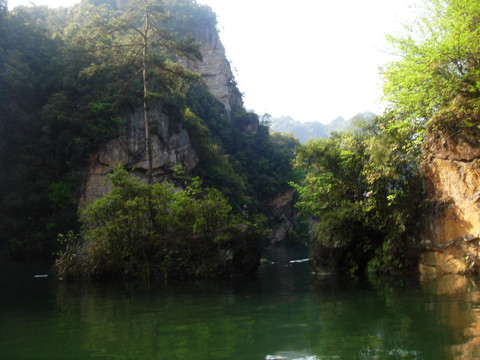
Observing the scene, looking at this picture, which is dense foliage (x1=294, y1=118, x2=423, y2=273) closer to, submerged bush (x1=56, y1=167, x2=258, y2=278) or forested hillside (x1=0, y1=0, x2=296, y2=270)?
submerged bush (x1=56, y1=167, x2=258, y2=278)

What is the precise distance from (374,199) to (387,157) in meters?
1.57

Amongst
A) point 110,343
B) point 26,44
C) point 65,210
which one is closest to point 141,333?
point 110,343

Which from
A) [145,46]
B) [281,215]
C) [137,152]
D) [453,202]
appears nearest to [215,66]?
[281,215]

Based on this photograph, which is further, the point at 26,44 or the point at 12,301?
the point at 26,44

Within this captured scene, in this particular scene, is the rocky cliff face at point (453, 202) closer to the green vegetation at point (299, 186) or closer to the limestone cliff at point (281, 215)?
the green vegetation at point (299, 186)

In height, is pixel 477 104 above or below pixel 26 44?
below

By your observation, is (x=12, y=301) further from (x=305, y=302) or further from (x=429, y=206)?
(x=429, y=206)

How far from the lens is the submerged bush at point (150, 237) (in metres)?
14.5

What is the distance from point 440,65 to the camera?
461 inches

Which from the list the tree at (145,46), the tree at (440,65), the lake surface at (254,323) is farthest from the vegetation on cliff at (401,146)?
the tree at (145,46)

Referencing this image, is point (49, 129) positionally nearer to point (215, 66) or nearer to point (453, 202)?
point (453, 202)

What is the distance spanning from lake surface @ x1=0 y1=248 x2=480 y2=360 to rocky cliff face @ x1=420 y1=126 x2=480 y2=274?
1332 millimetres

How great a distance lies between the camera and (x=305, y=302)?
806cm

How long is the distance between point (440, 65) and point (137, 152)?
2961 cm
